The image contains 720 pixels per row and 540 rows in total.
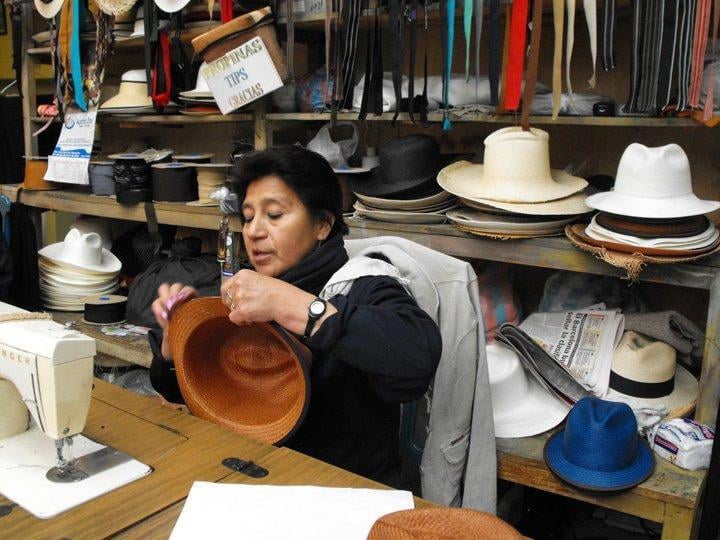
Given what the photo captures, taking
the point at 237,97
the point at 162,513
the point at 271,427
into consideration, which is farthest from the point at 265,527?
the point at 237,97

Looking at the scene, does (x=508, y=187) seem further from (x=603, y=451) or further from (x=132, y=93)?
(x=132, y=93)

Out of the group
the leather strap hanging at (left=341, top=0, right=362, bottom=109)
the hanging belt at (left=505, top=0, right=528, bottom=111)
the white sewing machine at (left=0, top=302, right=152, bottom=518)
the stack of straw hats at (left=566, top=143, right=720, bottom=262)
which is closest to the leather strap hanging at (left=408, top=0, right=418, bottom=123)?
the leather strap hanging at (left=341, top=0, right=362, bottom=109)

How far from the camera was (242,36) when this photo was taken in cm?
253

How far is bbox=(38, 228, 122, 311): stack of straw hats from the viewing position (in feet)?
11.0

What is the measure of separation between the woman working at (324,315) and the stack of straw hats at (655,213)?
0.75 m

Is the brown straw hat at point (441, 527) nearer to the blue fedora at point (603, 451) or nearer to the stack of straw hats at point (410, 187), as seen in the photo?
the blue fedora at point (603, 451)

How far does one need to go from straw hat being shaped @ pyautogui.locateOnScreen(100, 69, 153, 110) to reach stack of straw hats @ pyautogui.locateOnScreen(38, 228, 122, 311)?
660mm

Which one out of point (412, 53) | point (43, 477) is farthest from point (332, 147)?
point (43, 477)

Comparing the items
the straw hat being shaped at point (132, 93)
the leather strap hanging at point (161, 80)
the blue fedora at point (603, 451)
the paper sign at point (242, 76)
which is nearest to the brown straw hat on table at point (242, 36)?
the paper sign at point (242, 76)

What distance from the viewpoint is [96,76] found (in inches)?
130

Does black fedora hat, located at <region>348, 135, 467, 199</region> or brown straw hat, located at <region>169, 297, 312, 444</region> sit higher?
black fedora hat, located at <region>348, 135, 467, 199</region>

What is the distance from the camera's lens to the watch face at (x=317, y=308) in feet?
4.53

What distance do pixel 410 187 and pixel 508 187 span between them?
1.16ft

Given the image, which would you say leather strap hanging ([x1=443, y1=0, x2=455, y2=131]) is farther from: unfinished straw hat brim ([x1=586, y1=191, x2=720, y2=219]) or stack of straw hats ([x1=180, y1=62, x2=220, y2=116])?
stack of straw hats ([x1=180, y1=62, x2=220, y2=116])
